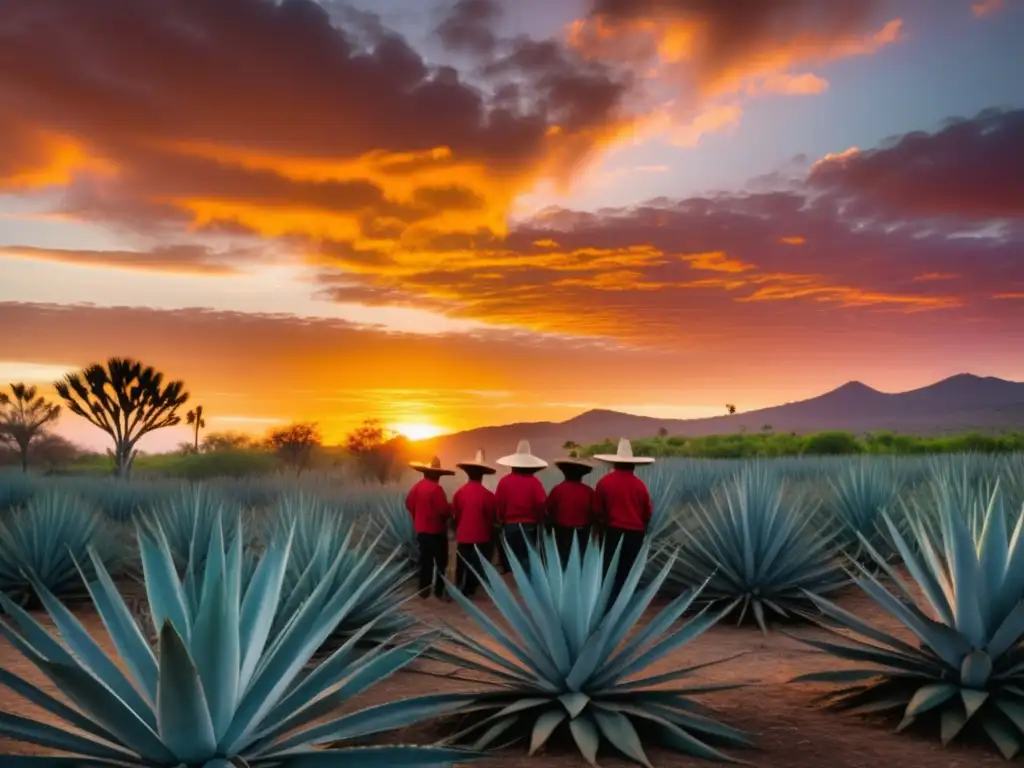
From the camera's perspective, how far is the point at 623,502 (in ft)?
33.8

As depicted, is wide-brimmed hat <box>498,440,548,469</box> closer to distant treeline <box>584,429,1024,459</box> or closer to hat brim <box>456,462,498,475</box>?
hat brim <box>456,462,498,475</box>

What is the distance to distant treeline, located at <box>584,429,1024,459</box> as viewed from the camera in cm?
4309

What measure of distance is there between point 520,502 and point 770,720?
499 cm

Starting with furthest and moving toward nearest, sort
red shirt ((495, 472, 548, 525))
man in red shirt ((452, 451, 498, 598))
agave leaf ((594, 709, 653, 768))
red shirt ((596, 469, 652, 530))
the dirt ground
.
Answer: man in red shirt ((452, 451, 498, 598)) < red shirt ((495, 472, 548, 525)) < red shirt ((596, 469, 652, 530)) < the dirt ground < agave leaf ((594, 709, 653, 768))

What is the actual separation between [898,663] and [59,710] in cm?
511

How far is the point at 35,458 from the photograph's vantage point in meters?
56.8

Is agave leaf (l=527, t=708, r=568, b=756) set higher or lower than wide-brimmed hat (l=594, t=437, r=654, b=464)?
lower

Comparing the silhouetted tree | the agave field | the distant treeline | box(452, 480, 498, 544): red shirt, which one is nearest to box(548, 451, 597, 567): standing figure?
box(452, 480, 498, 544): red shirt

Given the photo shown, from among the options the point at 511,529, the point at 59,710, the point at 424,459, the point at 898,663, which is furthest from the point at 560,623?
the point at 424,459

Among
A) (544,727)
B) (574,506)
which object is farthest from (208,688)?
(574,506)

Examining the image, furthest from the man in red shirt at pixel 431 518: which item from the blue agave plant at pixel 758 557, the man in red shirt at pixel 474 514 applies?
the blue agave plant at pixel 758 557

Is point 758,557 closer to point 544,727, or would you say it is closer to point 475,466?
point 475,466

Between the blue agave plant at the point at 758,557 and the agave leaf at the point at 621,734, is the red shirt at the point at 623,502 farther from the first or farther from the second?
the agave leaf at the point at 621,734

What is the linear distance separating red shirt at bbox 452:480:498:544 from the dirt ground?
64.9 inches
